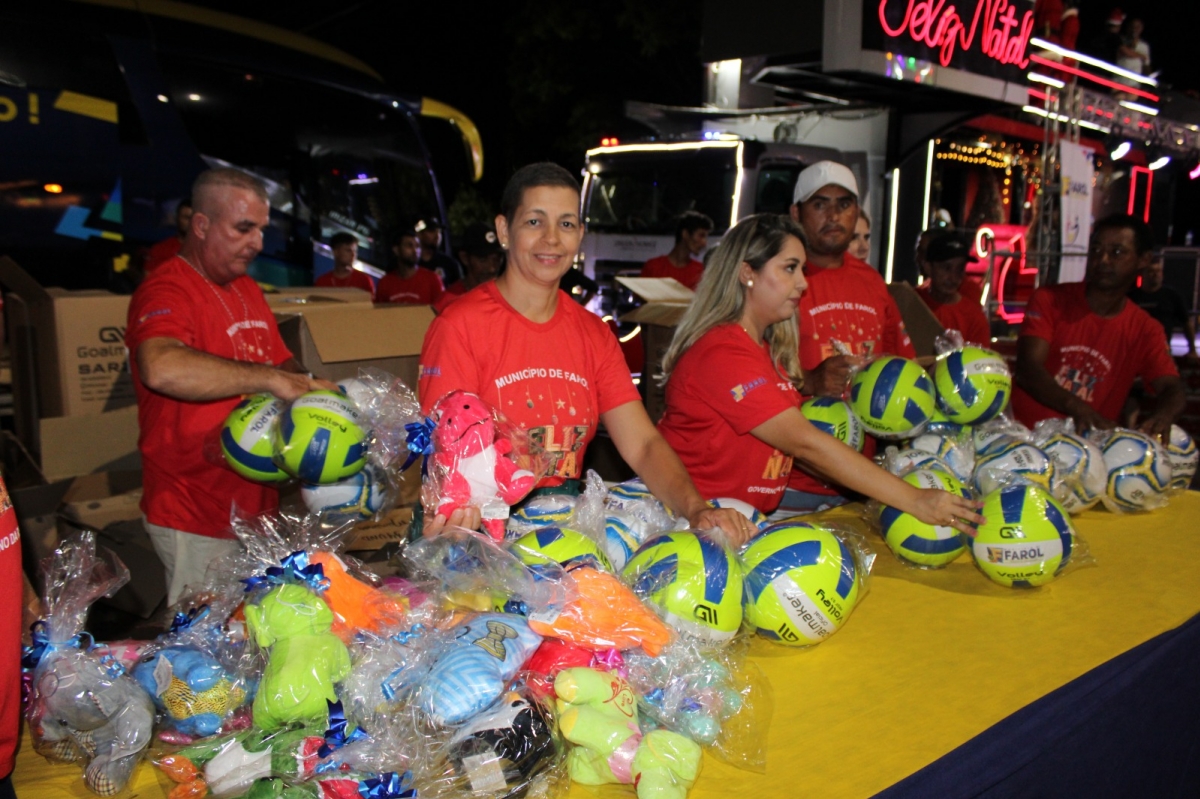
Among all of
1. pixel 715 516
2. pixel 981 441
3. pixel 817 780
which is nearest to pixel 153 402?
pixel 715 516

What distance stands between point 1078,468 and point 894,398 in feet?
2.23

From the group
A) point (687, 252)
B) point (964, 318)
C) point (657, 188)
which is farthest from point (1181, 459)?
point (657, 188)

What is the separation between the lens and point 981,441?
307 cm

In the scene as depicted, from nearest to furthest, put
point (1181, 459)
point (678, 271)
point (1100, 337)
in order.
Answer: point (1181, 459) < point (1100, 337) < point (678, 271)

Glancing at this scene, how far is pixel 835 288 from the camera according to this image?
3.59m

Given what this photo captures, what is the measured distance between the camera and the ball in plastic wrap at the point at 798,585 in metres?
1.88

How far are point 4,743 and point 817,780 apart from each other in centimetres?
128

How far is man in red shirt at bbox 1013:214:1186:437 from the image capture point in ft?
12.8

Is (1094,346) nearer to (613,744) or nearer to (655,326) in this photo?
(655,326)

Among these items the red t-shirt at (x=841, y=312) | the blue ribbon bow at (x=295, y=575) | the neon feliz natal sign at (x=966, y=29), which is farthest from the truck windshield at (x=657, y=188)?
the blue ribbon bow at (x=295, y=575)

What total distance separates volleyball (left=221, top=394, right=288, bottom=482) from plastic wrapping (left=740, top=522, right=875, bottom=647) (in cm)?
131

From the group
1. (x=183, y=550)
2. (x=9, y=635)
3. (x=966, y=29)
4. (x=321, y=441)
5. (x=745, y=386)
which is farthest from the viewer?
(x=966, y=29)

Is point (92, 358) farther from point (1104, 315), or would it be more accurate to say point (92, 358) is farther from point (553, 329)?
point (1104, 315)

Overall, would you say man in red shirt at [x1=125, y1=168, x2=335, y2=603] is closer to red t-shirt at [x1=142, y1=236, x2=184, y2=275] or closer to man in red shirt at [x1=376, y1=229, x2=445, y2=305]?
red t-shirt at [x1=142, y1=236, x2=184, y2=275]
